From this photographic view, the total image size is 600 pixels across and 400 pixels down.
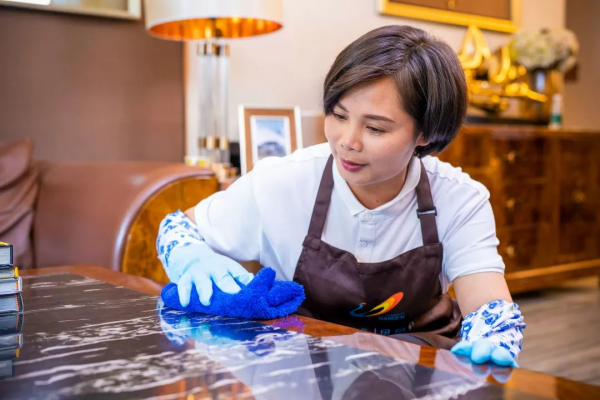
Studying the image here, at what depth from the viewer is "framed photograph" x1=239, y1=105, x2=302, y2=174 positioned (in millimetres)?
2979

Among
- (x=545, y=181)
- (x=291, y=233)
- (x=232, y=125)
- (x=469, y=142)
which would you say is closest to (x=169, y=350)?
(x=291, y=233)

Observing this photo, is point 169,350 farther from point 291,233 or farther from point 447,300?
point 447,300

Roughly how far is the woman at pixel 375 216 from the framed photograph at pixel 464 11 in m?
2.59

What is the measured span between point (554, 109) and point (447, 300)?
134 inches

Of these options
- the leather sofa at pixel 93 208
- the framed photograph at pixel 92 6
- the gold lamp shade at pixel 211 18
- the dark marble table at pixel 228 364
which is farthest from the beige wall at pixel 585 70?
the dark marble table at pixel 228 364

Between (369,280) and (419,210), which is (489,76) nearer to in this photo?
(419,210)

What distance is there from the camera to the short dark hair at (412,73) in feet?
4.09

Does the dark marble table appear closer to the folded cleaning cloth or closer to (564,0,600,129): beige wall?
the folded cleaning cloth

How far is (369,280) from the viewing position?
1371 mm

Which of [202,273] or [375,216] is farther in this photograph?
[375,216]

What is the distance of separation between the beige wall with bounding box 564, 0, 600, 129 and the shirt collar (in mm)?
4547

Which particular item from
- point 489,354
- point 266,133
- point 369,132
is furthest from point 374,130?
point 266,133

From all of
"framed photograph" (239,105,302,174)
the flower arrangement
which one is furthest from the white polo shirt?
the flower arrangement

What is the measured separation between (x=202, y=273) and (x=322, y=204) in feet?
1.25
